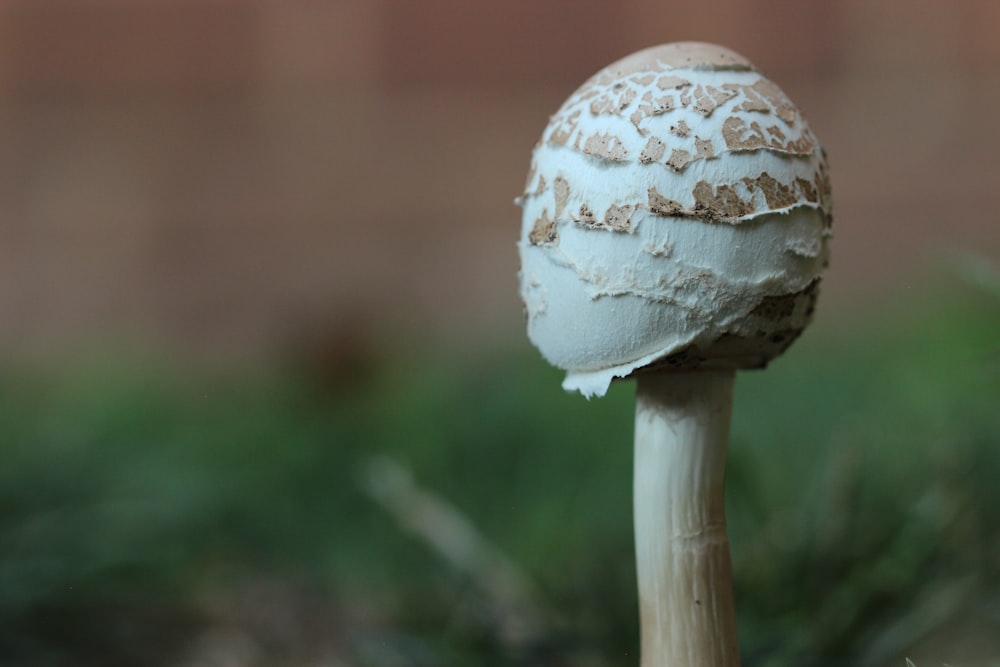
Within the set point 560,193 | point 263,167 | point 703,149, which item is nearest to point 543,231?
point 560,193

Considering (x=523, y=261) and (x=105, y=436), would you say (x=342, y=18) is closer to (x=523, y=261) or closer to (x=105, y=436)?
(x=105, y=436)

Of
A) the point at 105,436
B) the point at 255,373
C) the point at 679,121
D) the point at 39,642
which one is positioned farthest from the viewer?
the point at 255,373

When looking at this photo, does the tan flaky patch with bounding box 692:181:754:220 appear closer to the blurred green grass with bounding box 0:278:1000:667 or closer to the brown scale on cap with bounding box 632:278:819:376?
the brown scale on cap with bounding box 632:278:819:376

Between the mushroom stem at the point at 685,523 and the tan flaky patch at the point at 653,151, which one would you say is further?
the mushroom stem at the point at 685,523

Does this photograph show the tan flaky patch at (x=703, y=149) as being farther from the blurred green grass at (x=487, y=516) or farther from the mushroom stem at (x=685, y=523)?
the blurred green grass at (x=487, y=516)

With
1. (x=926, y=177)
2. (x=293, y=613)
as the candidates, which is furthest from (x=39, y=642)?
(x=926, y=177)

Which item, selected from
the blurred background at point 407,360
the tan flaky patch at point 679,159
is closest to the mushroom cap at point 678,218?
the tan flaky patch at point 679,159

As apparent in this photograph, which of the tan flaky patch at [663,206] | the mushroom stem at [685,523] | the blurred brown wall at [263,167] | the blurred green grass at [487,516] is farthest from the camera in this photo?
the blurred brown wall at [263,167]
